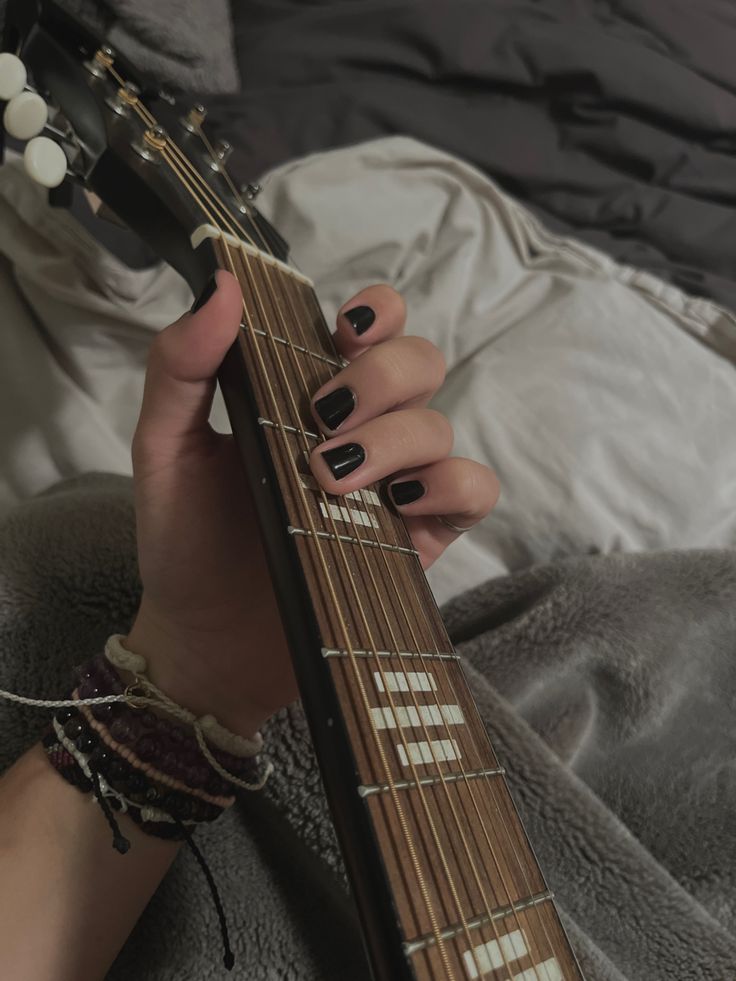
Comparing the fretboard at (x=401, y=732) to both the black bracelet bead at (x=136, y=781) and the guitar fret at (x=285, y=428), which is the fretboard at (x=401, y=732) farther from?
the black bracelet bead at (x=136, y=781)

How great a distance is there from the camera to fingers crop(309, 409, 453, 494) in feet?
1.37

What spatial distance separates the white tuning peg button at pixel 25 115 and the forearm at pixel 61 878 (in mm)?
401

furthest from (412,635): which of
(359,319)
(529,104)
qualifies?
(529,104)

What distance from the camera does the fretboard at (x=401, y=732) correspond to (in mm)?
307

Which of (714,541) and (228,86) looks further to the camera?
(228,86)

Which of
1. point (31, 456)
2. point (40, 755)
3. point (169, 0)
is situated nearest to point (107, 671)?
point (40, 755)

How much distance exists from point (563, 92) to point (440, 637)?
2.63 ft

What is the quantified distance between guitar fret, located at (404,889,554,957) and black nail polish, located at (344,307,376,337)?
1.20 ft

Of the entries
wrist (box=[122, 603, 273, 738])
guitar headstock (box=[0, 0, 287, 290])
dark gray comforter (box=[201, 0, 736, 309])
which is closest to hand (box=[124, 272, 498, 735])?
wrist (box=[122, 603, 273, 738])

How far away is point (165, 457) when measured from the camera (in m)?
0.49

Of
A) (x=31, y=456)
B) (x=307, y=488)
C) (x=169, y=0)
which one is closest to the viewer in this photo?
(x=307, y=488)

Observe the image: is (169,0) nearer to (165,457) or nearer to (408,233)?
(408,233)

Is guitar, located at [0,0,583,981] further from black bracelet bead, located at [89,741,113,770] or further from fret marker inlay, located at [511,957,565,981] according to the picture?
black bracelet bead, located at [89,741,113,770]

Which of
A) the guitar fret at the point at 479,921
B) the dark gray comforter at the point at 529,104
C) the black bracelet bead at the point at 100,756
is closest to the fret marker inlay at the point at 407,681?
the guitar fret at the point at 479,921
